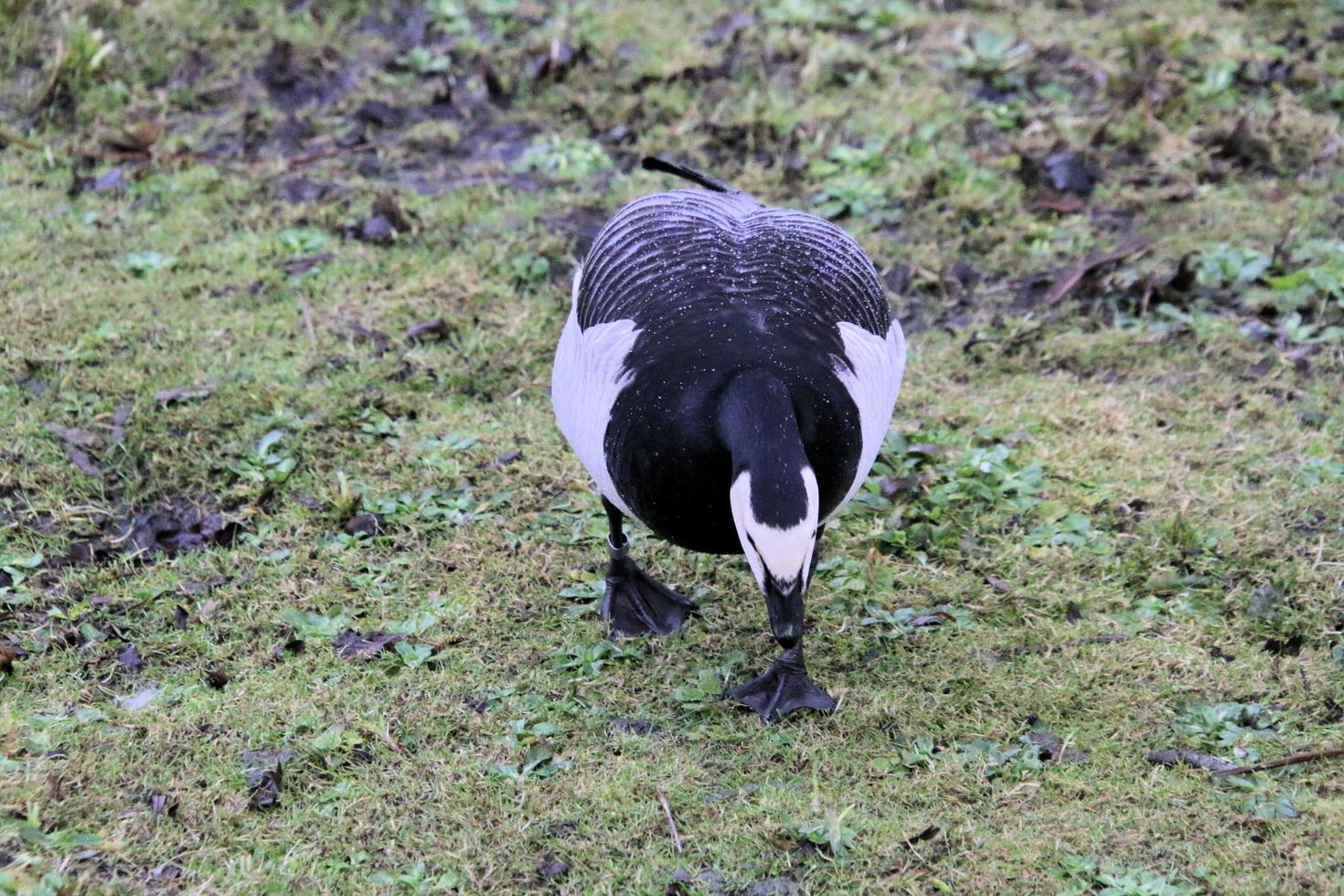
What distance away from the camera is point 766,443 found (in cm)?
339

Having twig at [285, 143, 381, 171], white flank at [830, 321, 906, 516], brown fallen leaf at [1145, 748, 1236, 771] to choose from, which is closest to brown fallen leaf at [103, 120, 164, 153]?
twig at [285, 143, 381, 171]

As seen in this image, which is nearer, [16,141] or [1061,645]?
[1061,645]

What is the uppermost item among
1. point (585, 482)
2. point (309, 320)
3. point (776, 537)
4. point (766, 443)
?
point (766, 443)

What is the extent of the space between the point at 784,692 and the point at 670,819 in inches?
24.4

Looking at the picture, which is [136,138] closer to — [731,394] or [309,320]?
[309,320]

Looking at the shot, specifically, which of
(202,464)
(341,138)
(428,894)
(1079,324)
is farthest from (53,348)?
(1079,324)

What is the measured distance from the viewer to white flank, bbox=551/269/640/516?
3783mm

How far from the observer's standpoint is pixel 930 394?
5.58m

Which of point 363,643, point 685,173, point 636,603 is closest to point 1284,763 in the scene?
point 636,603

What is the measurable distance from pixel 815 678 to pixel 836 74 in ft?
15.1

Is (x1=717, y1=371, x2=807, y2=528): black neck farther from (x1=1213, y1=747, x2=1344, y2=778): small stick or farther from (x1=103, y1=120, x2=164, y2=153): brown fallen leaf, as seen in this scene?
(x1=103, y1=120, x2=164, y2=153): brown fallen leaf

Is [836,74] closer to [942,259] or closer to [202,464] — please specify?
[942,259]

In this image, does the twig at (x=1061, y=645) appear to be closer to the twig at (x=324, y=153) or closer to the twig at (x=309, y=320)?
the twig at (x=309, y=320)

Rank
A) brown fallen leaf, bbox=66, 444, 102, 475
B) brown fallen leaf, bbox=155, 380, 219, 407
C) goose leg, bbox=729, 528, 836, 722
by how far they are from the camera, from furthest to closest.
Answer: brown fallen leaf, bbox=155, 380, 219, 407
brown fallen leaf, bbox=66, 444, 102, 475
goose leg, bbox=729, 528, 836, 722
